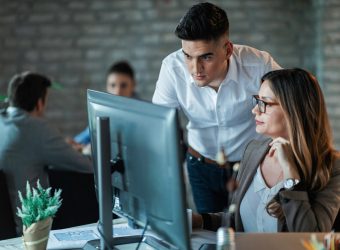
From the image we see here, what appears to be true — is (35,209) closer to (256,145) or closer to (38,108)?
(256,145)

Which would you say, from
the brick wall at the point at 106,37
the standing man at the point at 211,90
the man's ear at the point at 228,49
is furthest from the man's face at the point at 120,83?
the man's ear at the point at 228,49

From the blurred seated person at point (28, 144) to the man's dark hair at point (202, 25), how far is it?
3.17ft

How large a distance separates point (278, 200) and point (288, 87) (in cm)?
37

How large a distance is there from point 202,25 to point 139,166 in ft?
2.99

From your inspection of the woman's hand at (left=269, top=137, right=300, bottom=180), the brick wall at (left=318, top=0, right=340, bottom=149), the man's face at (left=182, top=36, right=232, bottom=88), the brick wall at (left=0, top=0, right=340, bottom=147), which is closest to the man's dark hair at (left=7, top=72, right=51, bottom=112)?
the man's face at (left=182, top=36, right=232, bottom=88)

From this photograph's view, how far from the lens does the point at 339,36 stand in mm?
4738

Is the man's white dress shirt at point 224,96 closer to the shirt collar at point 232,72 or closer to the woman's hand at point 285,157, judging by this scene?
the shirt collar at point 232,72

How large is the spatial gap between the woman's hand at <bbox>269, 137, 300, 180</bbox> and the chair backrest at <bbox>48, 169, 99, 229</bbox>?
128 cm

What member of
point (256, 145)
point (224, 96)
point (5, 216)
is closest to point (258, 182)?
point (256, 145)

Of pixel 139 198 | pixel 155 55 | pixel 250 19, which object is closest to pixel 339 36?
pixel 250 19

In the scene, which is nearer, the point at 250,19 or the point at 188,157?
the point at 188,157

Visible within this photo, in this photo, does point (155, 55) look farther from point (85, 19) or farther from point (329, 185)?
point (329, 185)

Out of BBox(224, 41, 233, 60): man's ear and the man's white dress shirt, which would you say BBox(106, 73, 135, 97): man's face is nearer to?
the man's white dress shirt

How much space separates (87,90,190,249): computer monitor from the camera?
5.46ft
